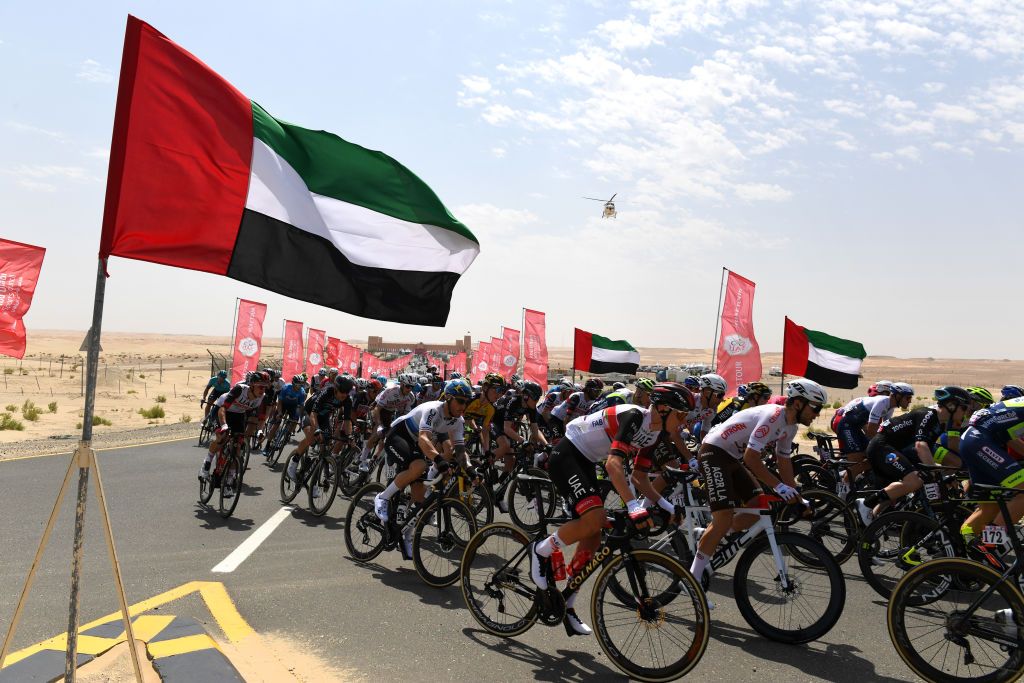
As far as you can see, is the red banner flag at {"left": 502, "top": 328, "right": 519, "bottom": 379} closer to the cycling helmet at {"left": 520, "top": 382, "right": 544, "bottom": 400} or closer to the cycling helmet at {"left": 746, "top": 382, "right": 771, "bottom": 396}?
the cycling helmet at {"left": 520, "top": 382, "right": 544, "bottom": 400}

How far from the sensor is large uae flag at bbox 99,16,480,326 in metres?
4.19

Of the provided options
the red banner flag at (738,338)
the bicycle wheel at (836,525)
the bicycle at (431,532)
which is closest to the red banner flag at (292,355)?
the red banner flag at (738,338)

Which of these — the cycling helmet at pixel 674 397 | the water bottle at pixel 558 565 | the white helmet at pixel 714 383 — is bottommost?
the water bottle at pixel 558 565

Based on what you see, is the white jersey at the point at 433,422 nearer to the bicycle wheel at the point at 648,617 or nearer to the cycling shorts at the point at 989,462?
the bicycle wheel at the point at 648,617

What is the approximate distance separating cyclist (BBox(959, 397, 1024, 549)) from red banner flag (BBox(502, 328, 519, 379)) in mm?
24550

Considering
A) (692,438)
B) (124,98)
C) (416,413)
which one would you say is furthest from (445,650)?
(692,438)

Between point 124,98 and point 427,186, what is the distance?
97.8 inches

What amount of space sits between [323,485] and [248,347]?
15.5 m

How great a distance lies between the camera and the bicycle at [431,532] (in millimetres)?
6742

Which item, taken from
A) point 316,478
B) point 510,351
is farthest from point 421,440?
point 510,351

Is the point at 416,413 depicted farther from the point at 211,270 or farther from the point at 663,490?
the point at 211,270

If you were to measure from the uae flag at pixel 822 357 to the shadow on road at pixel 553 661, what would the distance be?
1382 centimetres

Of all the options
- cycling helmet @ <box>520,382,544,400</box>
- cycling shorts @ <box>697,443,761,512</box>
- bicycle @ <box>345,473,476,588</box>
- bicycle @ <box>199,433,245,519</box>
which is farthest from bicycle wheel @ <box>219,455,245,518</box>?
cycling shorts @ <box>697,443,761,512</box>

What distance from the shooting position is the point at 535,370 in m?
25.5
